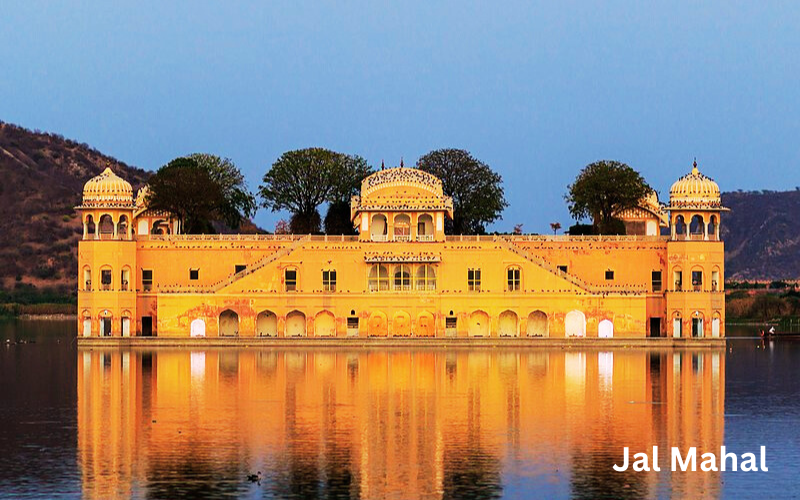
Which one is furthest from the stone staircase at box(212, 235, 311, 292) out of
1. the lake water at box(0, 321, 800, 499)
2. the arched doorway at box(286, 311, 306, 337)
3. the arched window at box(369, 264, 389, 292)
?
the lake water at box(0, 321, 800, 499)

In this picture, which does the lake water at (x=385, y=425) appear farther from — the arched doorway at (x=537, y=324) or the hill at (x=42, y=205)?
the hill at (x=42, y=205)

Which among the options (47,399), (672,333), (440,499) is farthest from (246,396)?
(672,333)

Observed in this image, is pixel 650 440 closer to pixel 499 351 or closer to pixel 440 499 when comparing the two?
pixel 440 499

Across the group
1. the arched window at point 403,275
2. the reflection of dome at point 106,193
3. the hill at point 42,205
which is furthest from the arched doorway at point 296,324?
the hill at point 42,205

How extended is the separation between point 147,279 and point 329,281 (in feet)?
29.2

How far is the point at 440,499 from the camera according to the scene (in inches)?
995

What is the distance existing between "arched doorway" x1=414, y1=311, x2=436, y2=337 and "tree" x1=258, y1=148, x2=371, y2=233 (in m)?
12.3

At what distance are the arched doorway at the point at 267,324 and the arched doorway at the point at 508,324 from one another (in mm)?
10608

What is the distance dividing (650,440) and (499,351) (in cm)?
3367

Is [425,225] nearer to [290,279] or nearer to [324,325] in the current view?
[324,325]

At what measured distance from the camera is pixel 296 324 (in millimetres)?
71562

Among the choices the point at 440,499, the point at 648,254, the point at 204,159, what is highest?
the point at 204,159

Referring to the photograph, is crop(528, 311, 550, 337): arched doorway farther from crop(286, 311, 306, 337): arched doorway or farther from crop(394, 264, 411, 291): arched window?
crop(286, 311, 306, 337): arched doorway

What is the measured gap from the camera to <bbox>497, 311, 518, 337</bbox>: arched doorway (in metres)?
71.5
